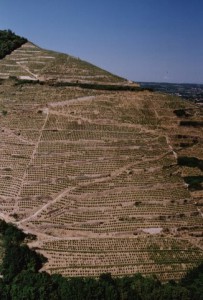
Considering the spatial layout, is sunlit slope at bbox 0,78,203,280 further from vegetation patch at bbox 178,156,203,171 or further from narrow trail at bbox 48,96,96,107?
vegetation patch at bbox 178,156,203,171

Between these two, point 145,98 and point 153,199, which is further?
point 145,98

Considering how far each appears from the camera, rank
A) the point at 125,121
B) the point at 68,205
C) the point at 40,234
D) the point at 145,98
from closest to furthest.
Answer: the point at 40,234 → the point at 68,205 → the point at 125,121 → the point at 145,98

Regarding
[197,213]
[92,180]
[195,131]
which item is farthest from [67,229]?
[195,131]

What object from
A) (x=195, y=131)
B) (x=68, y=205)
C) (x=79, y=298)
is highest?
(x=195, y=131)

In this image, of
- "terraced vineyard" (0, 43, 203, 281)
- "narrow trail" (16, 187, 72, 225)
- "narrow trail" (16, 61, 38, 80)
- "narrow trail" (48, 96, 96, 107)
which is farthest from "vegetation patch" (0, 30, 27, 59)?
"narrow trail" (16, 187, 72, 225)

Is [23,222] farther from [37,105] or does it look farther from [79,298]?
[37,105]

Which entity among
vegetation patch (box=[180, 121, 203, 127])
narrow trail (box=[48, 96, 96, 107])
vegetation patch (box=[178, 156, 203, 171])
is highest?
narrow trail (box=[48, 96, 96, 107])
